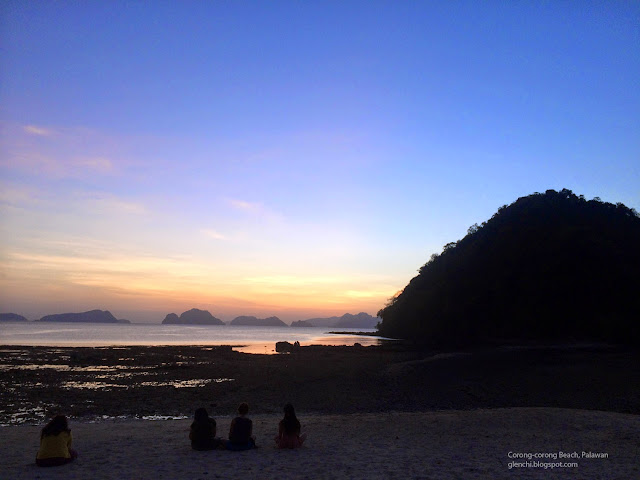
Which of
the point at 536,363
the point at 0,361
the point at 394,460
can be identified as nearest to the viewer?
the point at 394,460

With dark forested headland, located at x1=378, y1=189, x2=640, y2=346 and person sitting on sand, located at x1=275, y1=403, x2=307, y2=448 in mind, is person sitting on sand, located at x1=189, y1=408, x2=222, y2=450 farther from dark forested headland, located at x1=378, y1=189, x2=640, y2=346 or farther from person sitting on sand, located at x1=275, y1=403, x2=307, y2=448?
dark forested headland, located at x1=378, y1=189, x2=640, y2=346

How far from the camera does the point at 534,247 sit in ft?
270

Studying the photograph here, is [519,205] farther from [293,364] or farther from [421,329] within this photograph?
[293,364]

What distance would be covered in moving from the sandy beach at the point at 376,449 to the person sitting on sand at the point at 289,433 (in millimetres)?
303

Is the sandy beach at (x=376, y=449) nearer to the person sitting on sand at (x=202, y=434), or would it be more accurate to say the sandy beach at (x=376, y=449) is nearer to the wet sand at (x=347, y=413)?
the wet sand at (x=347, y=413)

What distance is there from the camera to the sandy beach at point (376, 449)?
373 inches

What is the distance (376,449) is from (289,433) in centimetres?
230

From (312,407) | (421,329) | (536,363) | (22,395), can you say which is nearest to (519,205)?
(421,329)

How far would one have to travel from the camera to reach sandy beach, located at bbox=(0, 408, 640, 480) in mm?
9477

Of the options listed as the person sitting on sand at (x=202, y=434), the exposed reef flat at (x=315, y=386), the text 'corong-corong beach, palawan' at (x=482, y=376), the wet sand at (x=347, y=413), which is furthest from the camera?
Answer: the exposed reef flat at (x=315, y=386)

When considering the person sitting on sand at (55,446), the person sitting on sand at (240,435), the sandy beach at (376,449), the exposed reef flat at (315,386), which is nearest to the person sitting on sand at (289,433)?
the sandy beach at (376,449)

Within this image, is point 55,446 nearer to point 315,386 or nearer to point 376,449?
point 376,449

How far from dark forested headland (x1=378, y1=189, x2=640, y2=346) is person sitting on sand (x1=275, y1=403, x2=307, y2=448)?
61552mm

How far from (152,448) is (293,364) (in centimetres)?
2912
